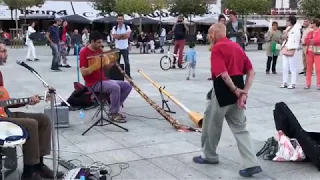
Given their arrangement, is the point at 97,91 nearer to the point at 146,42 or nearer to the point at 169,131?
the point at 169,131

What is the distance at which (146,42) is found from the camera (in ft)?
89.2

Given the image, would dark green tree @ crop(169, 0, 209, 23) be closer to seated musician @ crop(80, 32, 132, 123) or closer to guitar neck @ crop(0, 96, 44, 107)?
seated musician @ crop(80, 32, 132, 123)

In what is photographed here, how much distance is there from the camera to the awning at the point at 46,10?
39.6 metres

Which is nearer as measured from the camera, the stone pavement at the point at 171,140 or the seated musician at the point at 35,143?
the seated musician at the point at 35,143

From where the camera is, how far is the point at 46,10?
40812 mm

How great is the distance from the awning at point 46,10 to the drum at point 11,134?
3546 cm

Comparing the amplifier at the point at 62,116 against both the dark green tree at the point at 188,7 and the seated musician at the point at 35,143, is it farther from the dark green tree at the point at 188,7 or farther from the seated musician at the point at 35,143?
the dark green tree at the point at 188,7

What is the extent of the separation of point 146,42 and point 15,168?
74.6 feet

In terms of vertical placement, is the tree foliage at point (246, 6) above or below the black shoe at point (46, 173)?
above

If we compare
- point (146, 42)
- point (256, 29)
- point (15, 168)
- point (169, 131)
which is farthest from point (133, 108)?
point (256, 29)

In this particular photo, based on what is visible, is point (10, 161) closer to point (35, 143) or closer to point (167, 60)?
point (35, 143)

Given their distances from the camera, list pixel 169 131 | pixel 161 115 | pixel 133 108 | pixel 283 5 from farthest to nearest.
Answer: pixel 283 5 → pixel 133 108 → pixel 161 115 → pixel 169 131

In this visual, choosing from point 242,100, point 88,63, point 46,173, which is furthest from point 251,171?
point 88,63

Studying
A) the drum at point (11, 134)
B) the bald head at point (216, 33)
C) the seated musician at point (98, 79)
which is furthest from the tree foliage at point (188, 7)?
the drum at point (11, 134)
